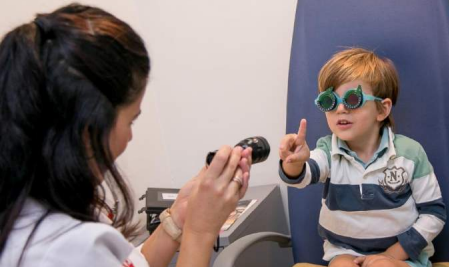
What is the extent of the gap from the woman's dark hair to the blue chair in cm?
46

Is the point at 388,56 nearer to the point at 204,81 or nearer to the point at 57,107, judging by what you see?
the point at 204,81

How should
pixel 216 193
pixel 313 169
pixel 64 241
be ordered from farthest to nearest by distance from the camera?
pixel 313 169 → pixel 216 193 → pixel 64 241

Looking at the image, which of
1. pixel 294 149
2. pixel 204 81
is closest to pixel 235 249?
pixel 294 149

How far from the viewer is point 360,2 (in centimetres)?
117

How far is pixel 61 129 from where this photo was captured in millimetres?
584

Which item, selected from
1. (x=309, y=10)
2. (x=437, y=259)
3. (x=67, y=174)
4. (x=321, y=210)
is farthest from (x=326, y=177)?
(x=67, y=174)

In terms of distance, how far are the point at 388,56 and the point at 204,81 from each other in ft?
2.01

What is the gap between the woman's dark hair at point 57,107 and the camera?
0.57 m

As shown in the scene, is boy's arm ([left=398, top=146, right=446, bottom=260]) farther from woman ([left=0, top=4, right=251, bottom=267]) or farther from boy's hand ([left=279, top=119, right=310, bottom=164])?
woman ([left=0, top=4, right=251, bottom=267])

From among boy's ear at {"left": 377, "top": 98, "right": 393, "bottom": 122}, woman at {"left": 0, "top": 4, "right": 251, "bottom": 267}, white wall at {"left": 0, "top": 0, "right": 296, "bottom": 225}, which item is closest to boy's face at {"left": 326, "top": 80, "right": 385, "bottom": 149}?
boy's ear at {"left": 377, "top": 98, "right": 393, "bottom": 122}

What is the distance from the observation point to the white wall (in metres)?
1.47

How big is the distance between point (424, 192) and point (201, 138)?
0.76 metres

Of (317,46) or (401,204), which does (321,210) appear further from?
(317,46)

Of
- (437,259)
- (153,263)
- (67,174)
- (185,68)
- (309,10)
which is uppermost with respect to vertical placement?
(309,10)
